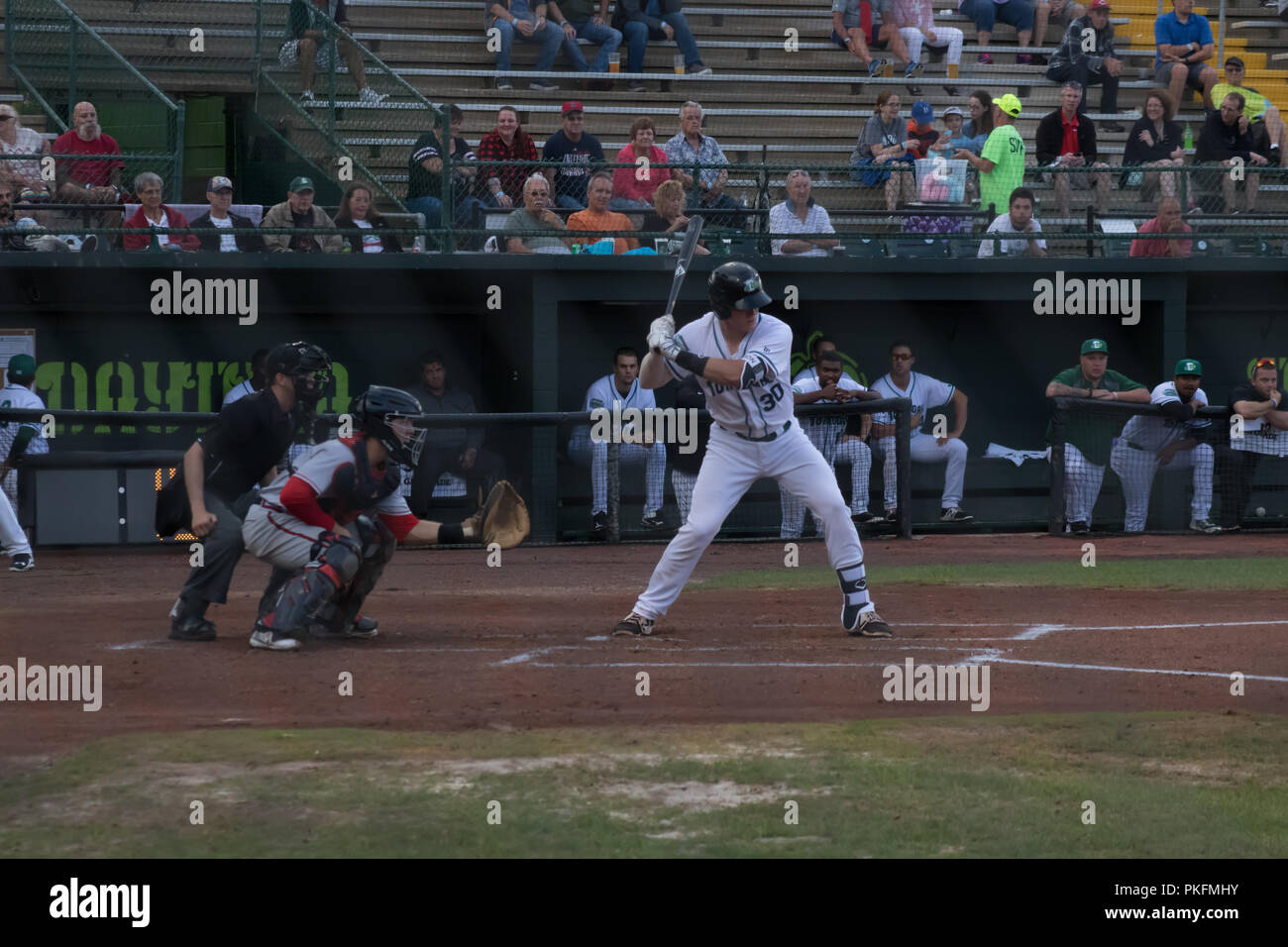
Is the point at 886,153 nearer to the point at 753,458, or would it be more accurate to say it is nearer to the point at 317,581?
the point at 753,458

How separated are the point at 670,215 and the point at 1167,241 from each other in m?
4.53

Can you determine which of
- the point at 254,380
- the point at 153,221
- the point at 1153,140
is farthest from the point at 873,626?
the point at 1153,140

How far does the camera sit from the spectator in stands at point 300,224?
45.5ft

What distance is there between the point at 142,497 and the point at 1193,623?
26.7 feet

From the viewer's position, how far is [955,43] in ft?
61.4

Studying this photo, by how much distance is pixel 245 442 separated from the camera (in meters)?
8.39

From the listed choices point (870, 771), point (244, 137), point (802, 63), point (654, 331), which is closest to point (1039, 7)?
point (802, 63)

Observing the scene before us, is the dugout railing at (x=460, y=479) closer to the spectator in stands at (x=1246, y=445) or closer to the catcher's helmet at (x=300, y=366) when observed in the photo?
the spectator in stands at (x=1246, y=445)

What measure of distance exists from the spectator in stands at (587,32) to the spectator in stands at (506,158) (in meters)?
3.35

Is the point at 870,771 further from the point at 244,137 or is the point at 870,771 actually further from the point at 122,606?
the point at 244,137

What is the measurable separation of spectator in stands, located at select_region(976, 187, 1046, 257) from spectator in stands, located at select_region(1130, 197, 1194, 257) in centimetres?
93

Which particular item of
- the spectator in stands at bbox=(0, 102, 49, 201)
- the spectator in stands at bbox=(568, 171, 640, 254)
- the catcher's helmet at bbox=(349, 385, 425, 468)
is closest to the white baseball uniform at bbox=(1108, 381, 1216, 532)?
the spectator in stands at bbox=(568, 171, 640, 254)

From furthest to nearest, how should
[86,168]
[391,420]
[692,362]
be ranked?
[86,168], [692,362], [391,420]

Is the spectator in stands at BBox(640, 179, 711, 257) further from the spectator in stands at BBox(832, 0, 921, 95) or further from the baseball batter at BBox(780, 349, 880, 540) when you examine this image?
the spectator in stands at BBox(832, 0, 921, 95)
